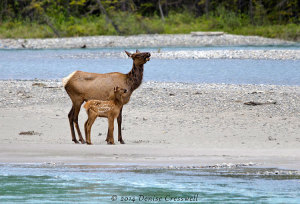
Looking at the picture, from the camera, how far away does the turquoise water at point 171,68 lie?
24359 millimetres

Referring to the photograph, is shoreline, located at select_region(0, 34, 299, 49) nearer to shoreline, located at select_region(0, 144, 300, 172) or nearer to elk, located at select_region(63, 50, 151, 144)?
elk, located at select_region(63, 50, 151, 144)

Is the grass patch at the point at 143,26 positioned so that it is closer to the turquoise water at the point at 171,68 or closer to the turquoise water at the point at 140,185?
the turquoise water at the point at 171,68

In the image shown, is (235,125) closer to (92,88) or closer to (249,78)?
(92,88)

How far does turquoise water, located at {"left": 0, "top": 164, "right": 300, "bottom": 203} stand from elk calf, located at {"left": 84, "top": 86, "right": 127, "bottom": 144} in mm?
1674

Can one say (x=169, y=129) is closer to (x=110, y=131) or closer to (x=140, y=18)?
(x=110, y=131)

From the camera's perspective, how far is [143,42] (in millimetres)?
45438

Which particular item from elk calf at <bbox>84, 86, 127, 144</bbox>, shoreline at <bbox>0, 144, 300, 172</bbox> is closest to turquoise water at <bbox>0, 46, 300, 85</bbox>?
elk calf at <bbox>84, 86, 127, 144</bbox>

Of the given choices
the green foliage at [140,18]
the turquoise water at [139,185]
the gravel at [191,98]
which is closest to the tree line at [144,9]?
the green foliage at [140,18]

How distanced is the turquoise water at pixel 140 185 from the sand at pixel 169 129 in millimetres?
455

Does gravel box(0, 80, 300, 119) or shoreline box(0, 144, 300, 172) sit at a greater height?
shoreline box(0, 144, 300, 172)

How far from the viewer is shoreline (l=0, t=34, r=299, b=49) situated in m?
45.2

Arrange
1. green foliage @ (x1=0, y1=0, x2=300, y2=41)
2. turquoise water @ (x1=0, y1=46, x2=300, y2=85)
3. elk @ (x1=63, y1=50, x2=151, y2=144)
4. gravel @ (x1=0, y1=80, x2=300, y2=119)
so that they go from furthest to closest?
green foliage @ (x1=0, y1=0, x2=300, y2=41) → turquoise water @ (x1=0, y1=46, x2=300, y2=85) → gravel @ (x1=0, y1=80, x2=300, y2=119) → elk @ (x1=63, y1=50, x2=151, y2=144)

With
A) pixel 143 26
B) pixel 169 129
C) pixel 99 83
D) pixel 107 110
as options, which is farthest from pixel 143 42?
pixel 107 110

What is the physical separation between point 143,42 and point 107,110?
34.7m
